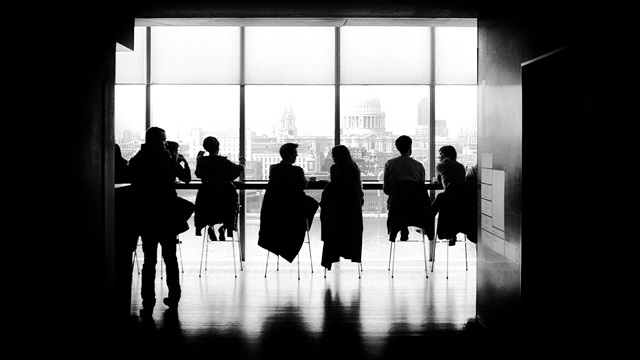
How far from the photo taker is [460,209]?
6.19 meters

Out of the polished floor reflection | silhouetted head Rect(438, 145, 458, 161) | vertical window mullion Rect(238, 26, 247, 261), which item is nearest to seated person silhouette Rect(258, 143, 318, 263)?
the polished floor reflection

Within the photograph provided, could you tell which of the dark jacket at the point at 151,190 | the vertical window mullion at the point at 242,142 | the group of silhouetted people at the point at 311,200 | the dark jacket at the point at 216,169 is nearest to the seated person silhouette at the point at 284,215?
the group of silhouetted people at the point at 311,200

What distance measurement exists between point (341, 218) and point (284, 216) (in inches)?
20.4

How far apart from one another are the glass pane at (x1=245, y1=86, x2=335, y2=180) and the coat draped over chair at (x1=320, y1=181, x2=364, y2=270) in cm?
178

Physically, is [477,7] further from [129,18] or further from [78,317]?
[78,317]

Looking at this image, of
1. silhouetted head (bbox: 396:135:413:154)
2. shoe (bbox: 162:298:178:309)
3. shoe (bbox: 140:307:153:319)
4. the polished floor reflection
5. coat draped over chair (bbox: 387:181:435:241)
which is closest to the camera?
the polished floor reflection

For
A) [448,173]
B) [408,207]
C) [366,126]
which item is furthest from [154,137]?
[366,126]

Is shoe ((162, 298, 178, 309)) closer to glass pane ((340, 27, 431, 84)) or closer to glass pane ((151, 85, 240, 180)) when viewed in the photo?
glass pane ((151, 85, 240, 180))

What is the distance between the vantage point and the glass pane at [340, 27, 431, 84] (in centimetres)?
775

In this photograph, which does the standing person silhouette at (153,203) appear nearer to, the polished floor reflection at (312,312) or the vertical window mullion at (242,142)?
the polished floor reflection at (312,312)

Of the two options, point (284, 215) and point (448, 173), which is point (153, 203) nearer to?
point (284, 215)

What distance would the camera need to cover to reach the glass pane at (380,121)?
25.8ft

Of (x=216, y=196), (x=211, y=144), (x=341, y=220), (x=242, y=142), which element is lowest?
(x=341, y=220)

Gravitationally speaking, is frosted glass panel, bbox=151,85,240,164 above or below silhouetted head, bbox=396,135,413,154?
above
